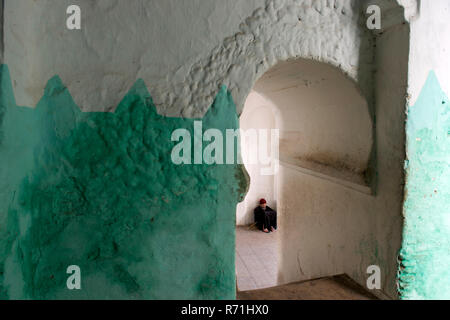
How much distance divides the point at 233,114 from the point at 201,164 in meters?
0.40

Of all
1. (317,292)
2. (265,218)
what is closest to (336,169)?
(317,292)

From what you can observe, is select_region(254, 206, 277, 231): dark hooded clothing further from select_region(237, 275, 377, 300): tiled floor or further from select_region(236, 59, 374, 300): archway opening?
select_region(237, 275, 377, 300): tiled floor

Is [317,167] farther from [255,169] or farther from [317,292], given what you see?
[255,169]

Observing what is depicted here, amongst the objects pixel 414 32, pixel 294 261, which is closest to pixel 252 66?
pixel 414 32

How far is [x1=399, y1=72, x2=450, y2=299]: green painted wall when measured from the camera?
2352 millimetres

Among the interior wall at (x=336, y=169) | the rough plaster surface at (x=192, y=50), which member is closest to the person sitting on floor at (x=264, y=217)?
the interior wall at (x=336, y=169)

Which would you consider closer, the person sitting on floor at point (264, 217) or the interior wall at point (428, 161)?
the interior wall at point (428, 161)

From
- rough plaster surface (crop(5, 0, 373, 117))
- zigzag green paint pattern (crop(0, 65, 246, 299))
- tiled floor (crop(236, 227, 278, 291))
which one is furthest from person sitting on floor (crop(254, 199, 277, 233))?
rough plaster surface (crop(5, 0, 373, 117))

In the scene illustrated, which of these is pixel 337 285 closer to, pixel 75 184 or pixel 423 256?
pixel 423 256

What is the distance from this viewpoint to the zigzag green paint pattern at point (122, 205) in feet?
6.30

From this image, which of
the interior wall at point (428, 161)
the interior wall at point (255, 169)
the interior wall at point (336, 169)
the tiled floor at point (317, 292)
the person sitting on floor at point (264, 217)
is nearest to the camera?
the interior wall at point (428, 161)

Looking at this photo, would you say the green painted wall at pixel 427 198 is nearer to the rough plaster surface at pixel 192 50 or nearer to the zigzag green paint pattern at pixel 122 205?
the rough plaster surface at pixel 192 50

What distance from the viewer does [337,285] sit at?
2834 millimetres

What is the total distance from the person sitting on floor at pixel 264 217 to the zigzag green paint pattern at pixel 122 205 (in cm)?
478
